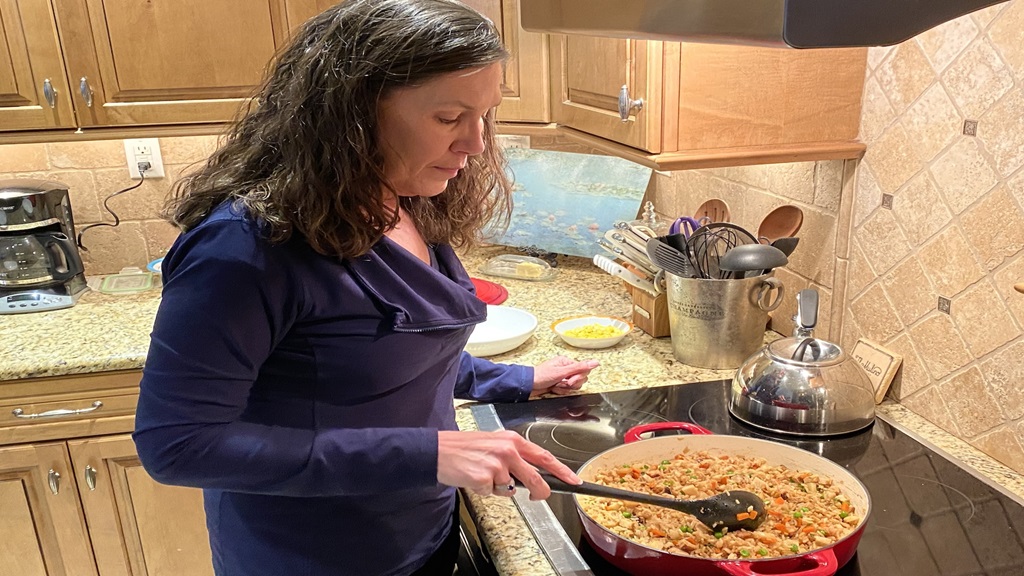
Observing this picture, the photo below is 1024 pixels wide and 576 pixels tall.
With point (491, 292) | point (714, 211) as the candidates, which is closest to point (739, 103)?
point (714, 211)

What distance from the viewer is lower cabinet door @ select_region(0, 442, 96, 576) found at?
183 centimetres

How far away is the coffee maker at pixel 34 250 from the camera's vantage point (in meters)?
2.00

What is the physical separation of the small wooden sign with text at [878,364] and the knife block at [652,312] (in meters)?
0.38

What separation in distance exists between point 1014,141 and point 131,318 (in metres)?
1.86

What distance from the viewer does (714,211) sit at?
5.75 ft

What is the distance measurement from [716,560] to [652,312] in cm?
85

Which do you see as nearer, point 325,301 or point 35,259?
point 325,301

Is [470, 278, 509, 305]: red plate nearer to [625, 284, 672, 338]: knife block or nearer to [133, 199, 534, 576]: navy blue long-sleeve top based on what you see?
[625, 284, 672, 338]: knife block

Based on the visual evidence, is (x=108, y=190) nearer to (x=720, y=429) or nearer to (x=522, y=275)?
(x=522, y=275)

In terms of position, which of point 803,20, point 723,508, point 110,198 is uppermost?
point 803,20

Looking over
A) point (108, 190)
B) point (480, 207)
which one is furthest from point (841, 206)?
point (108, 190)

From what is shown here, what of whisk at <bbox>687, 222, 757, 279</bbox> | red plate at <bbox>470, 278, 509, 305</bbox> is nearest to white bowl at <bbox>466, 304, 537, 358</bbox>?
red plate at <bbox>470, 278, 509, 305</bbox>

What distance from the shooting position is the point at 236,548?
105 centimetres

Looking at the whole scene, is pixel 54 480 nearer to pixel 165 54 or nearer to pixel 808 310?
pixel 165 54
